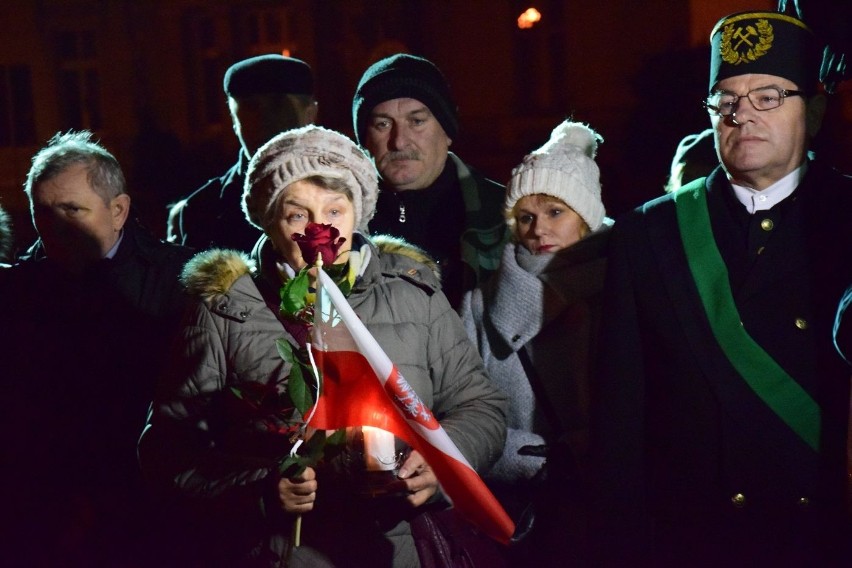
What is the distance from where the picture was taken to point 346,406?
255 cm

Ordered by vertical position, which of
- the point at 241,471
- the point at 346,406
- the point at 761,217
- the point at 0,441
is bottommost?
the point at 0,441

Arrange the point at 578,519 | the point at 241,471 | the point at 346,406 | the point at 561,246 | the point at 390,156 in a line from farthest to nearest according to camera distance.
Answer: the point at 390,156, the point at 561,246, the point at 578,519, the point at 241,471, the point at 346,406

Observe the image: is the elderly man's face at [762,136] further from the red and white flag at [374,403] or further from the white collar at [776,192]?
the red and white flag at [374,403]

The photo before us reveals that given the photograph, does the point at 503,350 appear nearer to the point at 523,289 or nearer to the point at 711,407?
the point at 523,289

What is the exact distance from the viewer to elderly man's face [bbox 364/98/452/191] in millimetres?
4258

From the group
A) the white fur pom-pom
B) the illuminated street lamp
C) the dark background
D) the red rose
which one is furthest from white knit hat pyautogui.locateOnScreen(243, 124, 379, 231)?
the illuminated street lamp

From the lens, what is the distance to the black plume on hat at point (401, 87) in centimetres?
432

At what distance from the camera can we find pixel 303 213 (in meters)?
3.03

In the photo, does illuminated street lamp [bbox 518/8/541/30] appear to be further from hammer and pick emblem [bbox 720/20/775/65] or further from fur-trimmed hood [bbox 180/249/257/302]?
fur-trimmed hood [bbox 180/249/257/302]

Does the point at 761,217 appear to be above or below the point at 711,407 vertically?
above

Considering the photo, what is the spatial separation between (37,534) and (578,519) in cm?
205

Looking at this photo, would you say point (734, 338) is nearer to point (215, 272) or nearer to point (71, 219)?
point (215, 272)

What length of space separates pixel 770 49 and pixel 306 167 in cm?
141

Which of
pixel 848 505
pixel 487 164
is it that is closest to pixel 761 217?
pixel 848 505
